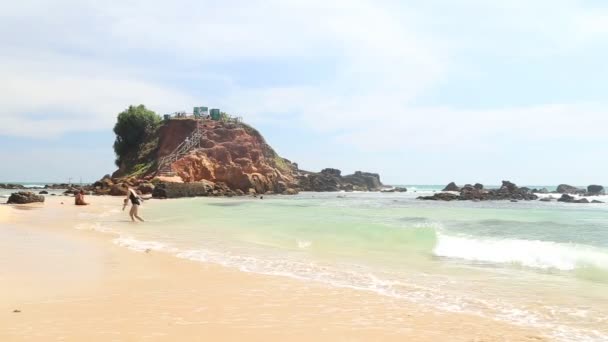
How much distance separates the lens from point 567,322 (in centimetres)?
689

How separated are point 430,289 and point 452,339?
10.3ft

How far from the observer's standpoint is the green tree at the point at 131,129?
79938mm

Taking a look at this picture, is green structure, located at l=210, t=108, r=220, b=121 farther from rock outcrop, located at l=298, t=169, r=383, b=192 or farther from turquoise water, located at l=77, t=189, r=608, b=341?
turquoise water, located at l=77, t=189, r=608, b=341

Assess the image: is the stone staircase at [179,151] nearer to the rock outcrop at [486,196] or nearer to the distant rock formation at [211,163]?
the distant rock formation at [211,163]

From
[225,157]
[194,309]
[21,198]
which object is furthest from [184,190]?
[194,309]

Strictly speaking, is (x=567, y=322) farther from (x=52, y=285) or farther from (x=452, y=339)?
(x=52, y=285)

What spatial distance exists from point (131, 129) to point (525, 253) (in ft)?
244

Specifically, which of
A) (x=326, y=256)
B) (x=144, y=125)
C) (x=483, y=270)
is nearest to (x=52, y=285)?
(x=326, y=256)

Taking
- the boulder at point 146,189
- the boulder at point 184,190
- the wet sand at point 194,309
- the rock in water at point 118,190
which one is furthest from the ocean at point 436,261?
the boulder at point 146,189

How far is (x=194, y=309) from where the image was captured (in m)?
6.84

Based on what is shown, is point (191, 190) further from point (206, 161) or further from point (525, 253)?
point (525, 253)

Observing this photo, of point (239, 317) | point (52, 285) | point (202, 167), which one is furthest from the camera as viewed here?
point (202, 167)

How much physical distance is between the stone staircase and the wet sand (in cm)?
5427

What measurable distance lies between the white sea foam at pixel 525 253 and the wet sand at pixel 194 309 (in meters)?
6.68
